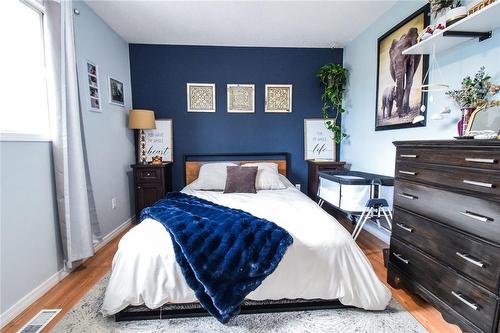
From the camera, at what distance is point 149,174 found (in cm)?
303

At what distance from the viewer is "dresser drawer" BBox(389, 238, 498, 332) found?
44.4 inches

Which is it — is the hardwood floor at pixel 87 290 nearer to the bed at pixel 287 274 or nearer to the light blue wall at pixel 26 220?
the light blue wall at pixel 26 220

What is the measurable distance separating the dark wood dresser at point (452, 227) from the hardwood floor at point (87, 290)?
13 centimetres

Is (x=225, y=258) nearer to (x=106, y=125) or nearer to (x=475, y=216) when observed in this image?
(x=475, y=216)

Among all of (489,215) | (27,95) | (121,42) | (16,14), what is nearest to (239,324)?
(489,215)

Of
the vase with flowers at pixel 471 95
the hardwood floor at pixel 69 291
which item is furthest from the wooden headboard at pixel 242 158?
the vase with flowers at pixel 471 95

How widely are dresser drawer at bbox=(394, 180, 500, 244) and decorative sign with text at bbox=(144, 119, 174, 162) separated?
287 cm

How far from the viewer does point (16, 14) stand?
65.7 inches

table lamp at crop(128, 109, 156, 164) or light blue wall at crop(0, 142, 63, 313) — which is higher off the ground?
table lamp at crop(128, 109, 156, 164)

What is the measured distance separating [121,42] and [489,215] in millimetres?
3913

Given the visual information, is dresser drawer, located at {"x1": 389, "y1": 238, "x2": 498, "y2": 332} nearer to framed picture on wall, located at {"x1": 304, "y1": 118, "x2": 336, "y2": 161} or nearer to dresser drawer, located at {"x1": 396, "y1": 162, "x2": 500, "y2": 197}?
dresser drawer, located at {"x1": 396, "y1": 162, "x2": 500, "y2": 197}

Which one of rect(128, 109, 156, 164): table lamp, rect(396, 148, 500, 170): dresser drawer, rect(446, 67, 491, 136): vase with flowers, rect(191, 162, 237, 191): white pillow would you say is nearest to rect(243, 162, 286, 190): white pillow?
rect(191, 162, 237, 191): white pillow

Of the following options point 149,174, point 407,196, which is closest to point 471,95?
point 407,196

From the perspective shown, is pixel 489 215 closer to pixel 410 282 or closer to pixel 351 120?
pixel 410 282
